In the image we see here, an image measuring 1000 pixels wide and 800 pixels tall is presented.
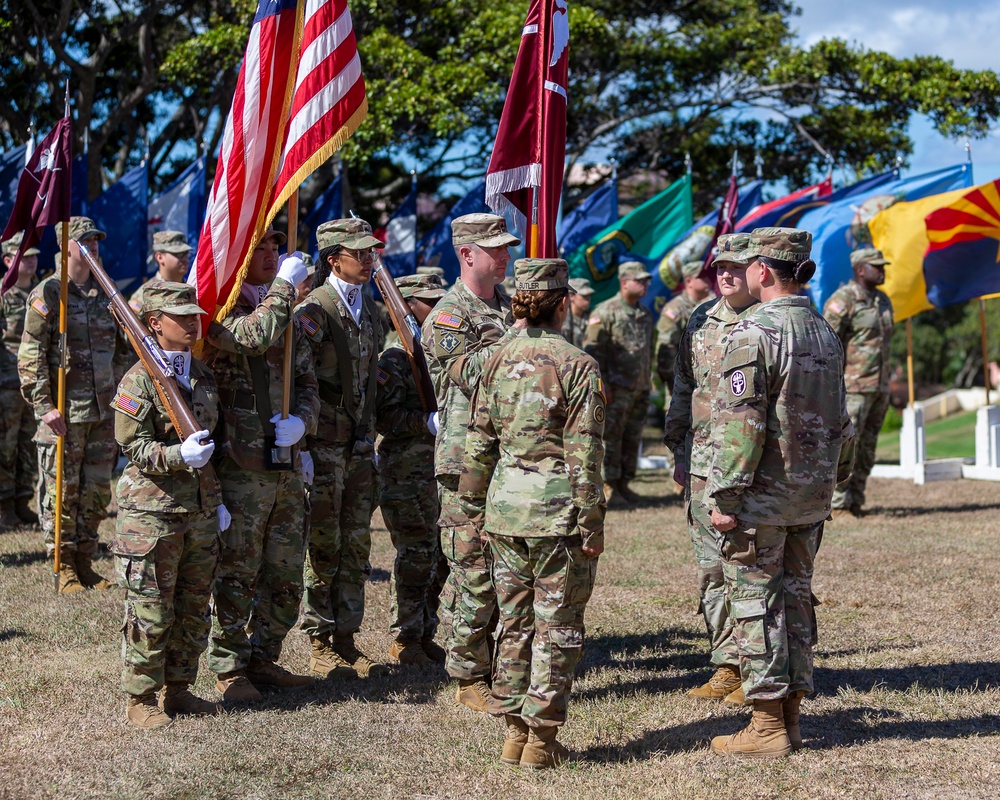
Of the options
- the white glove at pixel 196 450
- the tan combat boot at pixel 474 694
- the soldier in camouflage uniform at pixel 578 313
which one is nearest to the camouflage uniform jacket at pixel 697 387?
the tan combat boot at pixel 474 694

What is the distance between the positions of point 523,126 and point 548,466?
7.86 feet

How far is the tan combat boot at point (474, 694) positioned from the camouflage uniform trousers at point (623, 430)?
638cm

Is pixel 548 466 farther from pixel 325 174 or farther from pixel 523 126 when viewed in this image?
pixel 325 174

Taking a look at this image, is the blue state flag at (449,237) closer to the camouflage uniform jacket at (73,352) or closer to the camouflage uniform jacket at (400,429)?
the camouflage uniform jacket at (73,352)

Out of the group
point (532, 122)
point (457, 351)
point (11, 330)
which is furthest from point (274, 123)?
point (11, 330)

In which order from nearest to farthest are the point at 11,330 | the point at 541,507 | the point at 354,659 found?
the point at 541,507
the point at 354,659
the point at 11,330

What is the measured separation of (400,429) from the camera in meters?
6.48

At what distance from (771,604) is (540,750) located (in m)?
1.17

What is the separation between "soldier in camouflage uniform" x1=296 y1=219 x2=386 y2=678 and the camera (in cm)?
611

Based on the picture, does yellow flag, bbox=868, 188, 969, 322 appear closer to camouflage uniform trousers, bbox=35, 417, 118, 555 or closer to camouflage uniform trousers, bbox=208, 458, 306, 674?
camouflage uniform trousers, bbox=35, 417, 118, 555

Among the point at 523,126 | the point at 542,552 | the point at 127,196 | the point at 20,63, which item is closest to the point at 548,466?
the point at 542,552

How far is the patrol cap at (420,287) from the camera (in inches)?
257

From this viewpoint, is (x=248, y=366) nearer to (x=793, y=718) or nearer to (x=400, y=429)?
(x=400, y=429)

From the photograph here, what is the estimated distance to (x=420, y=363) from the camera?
6500 mm
